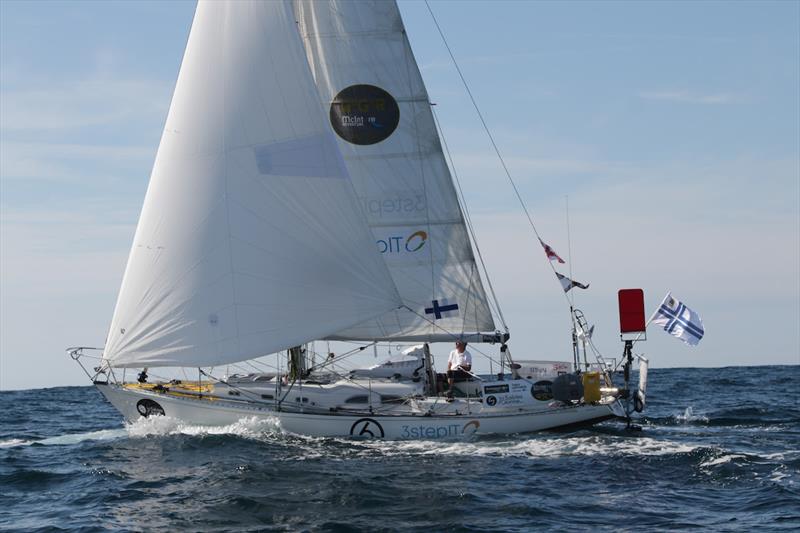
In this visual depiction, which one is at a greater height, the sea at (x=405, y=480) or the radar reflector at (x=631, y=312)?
the radar reflector at (x=631, y=312)

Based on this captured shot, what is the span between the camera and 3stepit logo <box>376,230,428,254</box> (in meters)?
24.0

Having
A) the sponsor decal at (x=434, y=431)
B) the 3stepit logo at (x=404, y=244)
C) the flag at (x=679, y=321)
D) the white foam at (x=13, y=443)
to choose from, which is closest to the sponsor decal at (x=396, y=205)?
the 3stepit logo at (x=404, y=244)

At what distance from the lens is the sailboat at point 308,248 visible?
21.1 m

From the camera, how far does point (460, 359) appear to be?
79.8ft

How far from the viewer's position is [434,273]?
2394 centimetres

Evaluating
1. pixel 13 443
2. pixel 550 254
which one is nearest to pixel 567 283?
pixel 550 254

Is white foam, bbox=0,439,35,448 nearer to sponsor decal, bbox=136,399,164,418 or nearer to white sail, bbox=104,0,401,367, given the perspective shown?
sponsor decal, bbox=136,399,164,418

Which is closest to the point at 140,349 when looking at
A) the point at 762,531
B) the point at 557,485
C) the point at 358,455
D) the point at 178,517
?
the point at 358,455

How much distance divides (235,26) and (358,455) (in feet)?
33.6

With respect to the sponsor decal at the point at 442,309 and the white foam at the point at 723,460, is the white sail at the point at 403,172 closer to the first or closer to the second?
the sponsor decal at the point at 442,309

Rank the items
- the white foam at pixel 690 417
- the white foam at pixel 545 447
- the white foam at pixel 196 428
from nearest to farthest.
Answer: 1. the white foam at pixel 545 447
2. the white foam at pixel 196 428
3. the white foam at pixel 690 417

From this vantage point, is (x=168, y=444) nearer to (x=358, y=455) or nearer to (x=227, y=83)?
(x=358, y=455)

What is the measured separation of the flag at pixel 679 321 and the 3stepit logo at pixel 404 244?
19.7 feet

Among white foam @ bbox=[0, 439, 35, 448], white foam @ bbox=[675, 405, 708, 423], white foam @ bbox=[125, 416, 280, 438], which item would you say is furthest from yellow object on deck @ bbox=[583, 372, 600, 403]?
white foam @ bbox=[0, 439, 35, 448]
